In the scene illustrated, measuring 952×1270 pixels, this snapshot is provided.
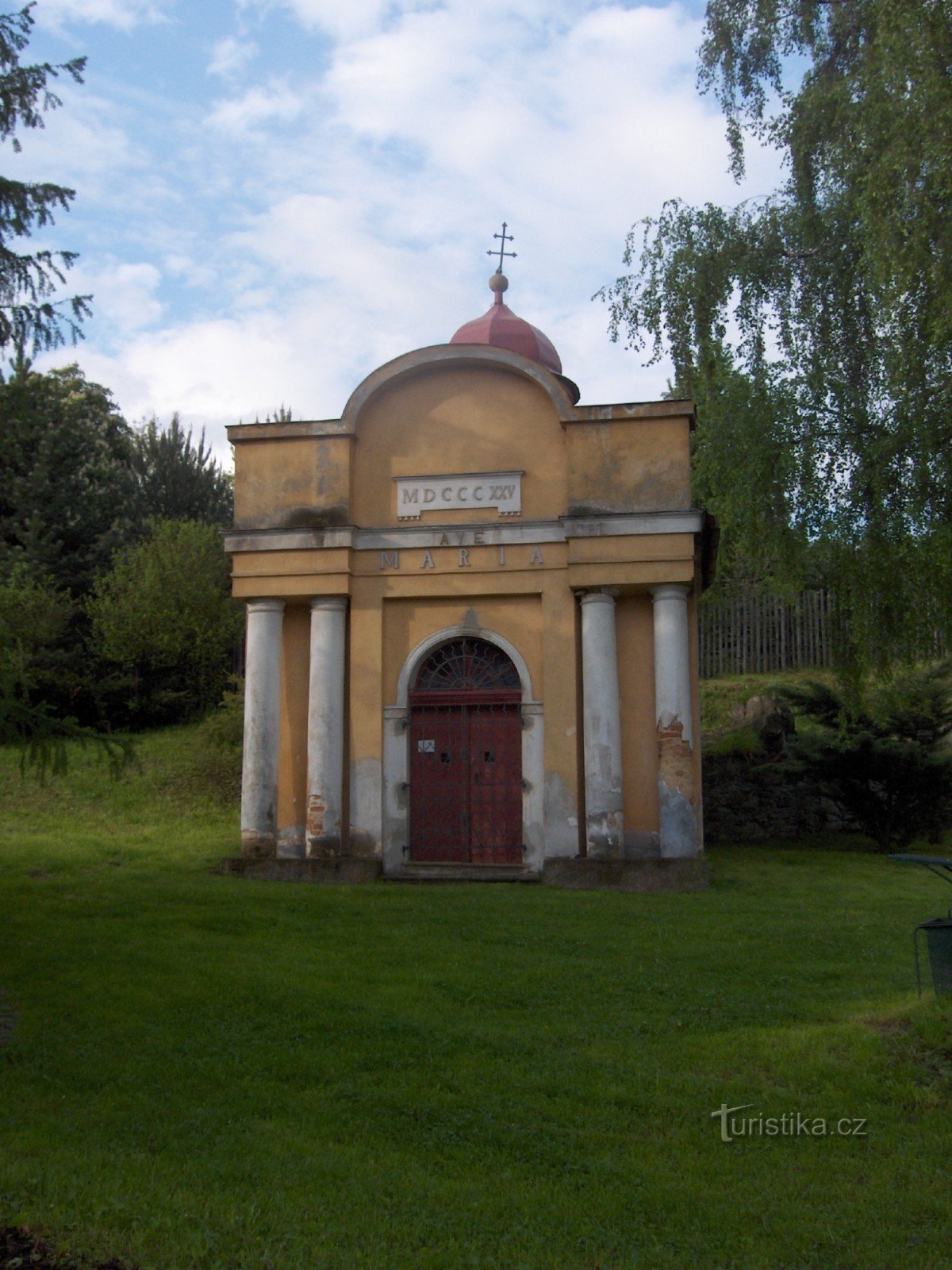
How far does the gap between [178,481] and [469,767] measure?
84.1 ft

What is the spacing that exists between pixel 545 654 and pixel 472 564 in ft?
4.91

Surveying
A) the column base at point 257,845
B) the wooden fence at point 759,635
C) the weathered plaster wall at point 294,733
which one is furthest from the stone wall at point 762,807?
the column base at point 257,845

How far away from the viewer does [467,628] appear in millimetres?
15719

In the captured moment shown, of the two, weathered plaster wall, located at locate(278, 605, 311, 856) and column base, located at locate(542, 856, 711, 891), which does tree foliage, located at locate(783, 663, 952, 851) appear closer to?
column base, located at locate(542, 856, 711, 891)

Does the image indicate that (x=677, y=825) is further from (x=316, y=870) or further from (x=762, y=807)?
(x=762, y=807)

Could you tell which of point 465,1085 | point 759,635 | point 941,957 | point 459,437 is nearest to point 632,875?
point 459,437

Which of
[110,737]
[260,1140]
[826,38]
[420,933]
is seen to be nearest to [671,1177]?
[260,1140]

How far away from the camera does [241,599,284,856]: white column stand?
15383mm

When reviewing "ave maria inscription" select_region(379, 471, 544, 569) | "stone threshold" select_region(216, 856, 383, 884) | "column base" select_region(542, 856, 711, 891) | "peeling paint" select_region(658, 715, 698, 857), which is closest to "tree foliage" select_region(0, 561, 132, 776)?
"stone threshold" select_region(216, 856, 383, 884)

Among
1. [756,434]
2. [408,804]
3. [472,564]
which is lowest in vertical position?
[408,804]

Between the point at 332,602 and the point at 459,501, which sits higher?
the point at 459,501

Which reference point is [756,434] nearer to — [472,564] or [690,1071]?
[472,564]

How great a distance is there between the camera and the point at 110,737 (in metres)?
9.91

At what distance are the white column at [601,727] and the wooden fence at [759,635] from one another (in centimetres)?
1297
